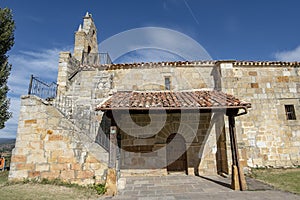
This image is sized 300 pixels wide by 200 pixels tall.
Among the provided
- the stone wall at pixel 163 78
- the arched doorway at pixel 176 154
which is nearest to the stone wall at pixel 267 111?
the stone wall at pixel 163 78

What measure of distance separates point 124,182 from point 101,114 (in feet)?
12.3

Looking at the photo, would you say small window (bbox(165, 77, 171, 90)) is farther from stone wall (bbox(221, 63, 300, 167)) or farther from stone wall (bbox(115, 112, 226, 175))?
stone wall (bbox(221, 63, 300, 167))

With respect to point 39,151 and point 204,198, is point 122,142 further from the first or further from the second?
point 204,198

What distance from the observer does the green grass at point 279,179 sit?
5.10 m

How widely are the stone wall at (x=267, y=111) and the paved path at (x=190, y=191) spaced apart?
9.10ft

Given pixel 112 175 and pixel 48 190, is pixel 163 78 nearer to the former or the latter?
pixel 112 175

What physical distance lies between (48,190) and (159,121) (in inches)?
180

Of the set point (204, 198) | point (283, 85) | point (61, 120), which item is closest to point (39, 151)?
point (61, 120)

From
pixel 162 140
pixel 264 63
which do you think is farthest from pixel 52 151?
pixel 264 63

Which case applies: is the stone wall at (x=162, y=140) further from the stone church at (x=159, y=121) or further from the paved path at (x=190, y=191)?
the paved path at (x=190, y=191)

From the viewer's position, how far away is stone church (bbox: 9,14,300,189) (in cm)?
564

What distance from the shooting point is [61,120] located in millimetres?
5953

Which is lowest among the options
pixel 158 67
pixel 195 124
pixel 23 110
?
pixel 195 124

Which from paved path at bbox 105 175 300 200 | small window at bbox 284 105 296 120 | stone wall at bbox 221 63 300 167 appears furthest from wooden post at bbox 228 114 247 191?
small window at bbox 284 105 296 120
